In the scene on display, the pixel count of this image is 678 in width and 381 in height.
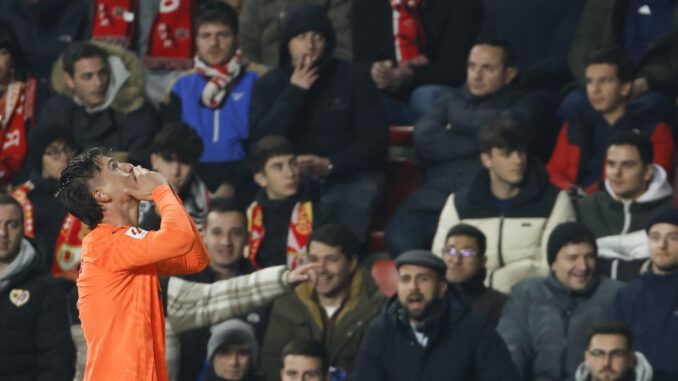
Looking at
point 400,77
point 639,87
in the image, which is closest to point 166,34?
point 400,77

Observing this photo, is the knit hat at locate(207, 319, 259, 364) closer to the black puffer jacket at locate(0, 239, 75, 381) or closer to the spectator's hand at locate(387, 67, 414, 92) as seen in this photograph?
the black puffer jacket at locate(0, 239, 75, 381)

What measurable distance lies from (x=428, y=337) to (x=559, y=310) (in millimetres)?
772

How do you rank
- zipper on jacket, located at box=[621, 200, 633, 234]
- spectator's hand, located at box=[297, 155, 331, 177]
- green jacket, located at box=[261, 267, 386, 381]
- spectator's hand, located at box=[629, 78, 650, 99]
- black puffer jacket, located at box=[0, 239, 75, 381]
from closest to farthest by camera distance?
black puffer jacket, located at box=[0, 239, 75, 381], green jacket, located at box=[261, 267, 386, 381], zipper on jacket, located at box=[621, 200, 633, 234], spectator's hand, located at box=[297, 155, 331, 177], spectator's hand, located at box=[629, 78, 650, 99]

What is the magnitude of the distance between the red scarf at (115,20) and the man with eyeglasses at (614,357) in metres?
4.59

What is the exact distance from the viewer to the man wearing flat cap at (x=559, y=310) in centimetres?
763

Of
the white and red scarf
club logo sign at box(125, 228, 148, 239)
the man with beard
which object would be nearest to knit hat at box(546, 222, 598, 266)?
the man with beard

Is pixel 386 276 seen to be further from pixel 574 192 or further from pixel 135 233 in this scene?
pixel 135 233

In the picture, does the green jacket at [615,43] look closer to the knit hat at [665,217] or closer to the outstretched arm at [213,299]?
the knit hat at [665,217]

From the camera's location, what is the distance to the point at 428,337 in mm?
7523

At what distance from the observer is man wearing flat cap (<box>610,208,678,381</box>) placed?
746 cm

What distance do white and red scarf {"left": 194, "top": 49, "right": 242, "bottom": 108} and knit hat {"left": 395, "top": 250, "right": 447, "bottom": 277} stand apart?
242 centimetres

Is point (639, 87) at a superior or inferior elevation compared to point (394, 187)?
superior

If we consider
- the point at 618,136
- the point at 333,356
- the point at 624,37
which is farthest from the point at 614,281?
the point at 624,37

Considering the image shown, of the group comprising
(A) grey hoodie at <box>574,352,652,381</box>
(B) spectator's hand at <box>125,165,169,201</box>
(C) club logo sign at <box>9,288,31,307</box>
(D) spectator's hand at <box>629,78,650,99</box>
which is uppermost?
(D) spectator's hand at <box>629,78,650,99</box>
